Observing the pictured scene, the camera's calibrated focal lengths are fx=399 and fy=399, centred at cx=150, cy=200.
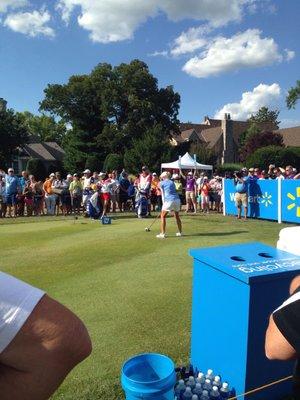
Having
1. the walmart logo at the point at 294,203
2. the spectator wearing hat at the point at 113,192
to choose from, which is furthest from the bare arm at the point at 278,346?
the spectator wearing hat at the point at 113,192

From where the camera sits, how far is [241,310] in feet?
10.1

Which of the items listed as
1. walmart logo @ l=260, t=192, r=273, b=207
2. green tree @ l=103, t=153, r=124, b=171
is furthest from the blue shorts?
green tree @ l=103, t=153, r=124, b=171

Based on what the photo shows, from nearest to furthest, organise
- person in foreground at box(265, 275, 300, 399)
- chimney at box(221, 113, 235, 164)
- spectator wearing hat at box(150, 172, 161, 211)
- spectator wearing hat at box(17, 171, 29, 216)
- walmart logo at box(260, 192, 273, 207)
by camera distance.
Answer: person in foreground at box(265, 275, 300, 399)
walmart logo at box(260, 192, 273, 207)
spectator wearing hat at box(17, 171, 29, 216)
spectator wearing hat at box(150, 172, 161, 211)
chimney at box(221, 113, 235, 164)

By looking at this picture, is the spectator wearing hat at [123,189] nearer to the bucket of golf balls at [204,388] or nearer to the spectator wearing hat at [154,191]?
the spectator wearing hat at [154,191]

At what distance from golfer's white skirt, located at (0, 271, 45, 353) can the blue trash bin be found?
6.26 ft

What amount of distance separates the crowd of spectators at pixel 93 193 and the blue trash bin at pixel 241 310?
13298 mm

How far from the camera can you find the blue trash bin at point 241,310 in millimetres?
3047

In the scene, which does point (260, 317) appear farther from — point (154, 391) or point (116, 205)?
point (116, 205)

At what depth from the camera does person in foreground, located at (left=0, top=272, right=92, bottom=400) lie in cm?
139

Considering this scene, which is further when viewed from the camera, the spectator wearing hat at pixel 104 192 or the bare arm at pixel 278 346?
the spectator wearing hat at pixel 104 192

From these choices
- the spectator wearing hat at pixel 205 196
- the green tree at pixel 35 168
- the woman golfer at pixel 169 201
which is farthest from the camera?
the green tree at pixel 35 168

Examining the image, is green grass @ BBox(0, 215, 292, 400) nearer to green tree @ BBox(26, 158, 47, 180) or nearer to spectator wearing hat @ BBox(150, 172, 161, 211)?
spectator wearing hat @ BBox(150, 172, 161, 211)

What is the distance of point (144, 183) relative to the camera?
17281 mm

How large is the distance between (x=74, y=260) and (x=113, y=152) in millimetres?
42630
